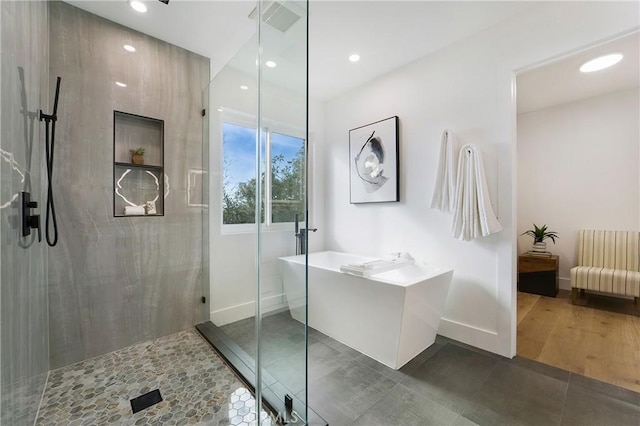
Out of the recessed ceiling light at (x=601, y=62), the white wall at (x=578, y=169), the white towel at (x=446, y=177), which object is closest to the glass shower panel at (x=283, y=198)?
the white towel at (x=446, y=177)

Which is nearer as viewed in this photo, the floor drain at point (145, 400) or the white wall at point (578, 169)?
the floor drain at point (145, 400)

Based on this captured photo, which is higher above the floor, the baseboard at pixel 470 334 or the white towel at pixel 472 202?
the white towel at pixel 472 202

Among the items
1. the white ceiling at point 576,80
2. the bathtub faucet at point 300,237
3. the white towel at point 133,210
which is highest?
the white ceiling at point 576,80

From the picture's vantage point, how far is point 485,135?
2.34 metres

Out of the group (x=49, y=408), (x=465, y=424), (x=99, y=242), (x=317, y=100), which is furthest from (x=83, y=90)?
(x=465, y=424)

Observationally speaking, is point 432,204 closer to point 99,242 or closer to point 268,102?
point 268,102

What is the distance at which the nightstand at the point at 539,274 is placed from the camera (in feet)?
11.9

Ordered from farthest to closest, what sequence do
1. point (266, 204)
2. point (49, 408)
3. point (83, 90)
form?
point (83, 90) → point (266, 204) → point (49, 408)

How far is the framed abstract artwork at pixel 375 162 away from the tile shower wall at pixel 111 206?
1851 mm

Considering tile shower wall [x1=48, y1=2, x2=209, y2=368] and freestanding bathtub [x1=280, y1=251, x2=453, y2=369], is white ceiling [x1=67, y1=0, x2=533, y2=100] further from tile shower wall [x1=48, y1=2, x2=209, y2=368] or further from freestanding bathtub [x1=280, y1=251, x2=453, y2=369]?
freestanding bathtub [x1=280, y1=251, x2=453, y2=369]

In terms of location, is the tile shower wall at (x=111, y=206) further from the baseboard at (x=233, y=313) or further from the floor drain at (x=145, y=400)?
the floor drain at (x=145, y=400)

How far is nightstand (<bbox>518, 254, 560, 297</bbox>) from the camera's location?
143 inches

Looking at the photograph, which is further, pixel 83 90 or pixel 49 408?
pixel 83 90

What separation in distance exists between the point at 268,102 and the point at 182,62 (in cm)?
159
